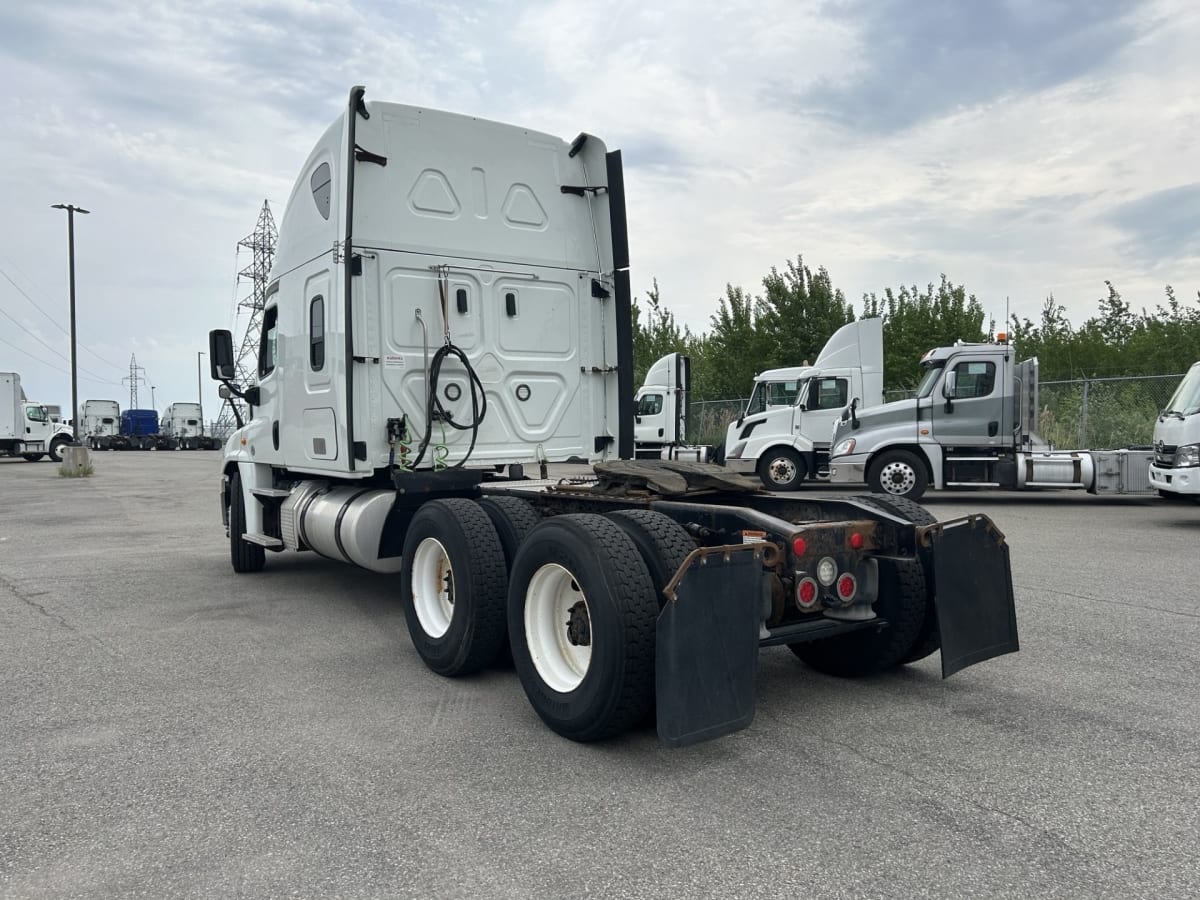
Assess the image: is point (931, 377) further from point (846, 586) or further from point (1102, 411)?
point (846, 586)

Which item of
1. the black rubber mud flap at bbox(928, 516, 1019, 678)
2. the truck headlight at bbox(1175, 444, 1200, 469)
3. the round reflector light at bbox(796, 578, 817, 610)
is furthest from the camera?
the truck headlight at bbox(1175, 444, 1200, 469)

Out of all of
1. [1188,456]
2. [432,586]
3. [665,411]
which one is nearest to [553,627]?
[432,586]

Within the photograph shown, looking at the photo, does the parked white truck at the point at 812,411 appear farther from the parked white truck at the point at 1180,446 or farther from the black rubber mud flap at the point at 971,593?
the black rubber mud flap at the point at 971,593

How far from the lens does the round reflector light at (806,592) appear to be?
3990 mm

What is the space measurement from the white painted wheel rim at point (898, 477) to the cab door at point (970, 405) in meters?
0.71

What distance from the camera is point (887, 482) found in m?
15.1

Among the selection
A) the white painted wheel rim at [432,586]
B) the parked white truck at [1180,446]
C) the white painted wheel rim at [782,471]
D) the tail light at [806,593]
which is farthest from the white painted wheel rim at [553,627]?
the white painted wheel rim at [782,471]

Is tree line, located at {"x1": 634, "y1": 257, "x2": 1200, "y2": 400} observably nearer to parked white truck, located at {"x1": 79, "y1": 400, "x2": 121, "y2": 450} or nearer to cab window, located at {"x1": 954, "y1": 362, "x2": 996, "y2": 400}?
cab window, located at {"x1": 954, "y1": 362, "x2": 996, "y2": 400}

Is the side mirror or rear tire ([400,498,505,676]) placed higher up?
the side mirror

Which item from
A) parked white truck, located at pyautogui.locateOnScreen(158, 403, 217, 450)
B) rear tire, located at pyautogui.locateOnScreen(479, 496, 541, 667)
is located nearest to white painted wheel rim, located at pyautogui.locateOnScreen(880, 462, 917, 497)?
rear tire, located at pyautogui.locateOnScreen(479, 496, 541, 667)

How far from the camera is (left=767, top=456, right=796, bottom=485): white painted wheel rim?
18.1m

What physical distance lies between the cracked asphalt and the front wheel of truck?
871 centimetres

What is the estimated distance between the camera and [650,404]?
24.7 m

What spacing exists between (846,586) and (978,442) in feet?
39.0
